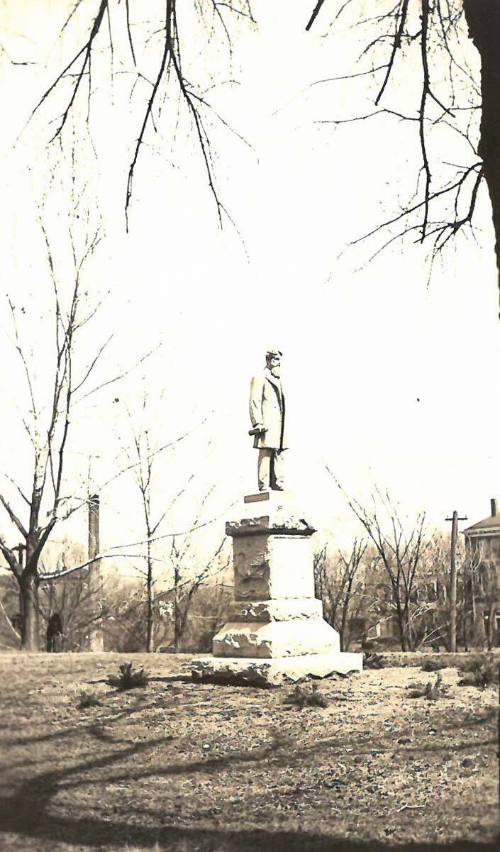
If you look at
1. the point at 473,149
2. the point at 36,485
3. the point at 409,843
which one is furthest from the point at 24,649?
the point at 473,149

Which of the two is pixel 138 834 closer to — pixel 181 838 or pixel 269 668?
pixel 181 838

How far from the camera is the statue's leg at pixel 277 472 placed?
31.7ft

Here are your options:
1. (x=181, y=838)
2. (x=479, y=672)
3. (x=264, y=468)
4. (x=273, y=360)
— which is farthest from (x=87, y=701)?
(x=273, y=360)

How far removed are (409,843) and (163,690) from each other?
4.56m

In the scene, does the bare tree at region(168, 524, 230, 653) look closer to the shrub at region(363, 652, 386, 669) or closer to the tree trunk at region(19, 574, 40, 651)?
the tree trunk at region(19, 574, 40, 651)

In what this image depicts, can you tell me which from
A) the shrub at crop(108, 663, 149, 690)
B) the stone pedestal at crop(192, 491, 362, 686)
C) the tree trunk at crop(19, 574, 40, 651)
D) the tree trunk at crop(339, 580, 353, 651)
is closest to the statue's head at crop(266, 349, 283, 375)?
the stone pedestal at crop(192, 491, 362, 686)

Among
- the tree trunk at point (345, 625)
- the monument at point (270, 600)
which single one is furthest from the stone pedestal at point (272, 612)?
the tree trunk at point (345, 625)

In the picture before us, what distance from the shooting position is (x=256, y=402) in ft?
31.6

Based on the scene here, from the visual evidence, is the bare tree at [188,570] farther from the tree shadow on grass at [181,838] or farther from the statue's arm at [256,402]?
the tree shadow on grass at [181,838]

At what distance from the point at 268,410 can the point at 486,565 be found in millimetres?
20865

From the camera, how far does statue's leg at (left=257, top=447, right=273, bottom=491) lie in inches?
378

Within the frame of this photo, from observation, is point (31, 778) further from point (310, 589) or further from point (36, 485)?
point (36, 485)

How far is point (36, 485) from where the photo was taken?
12.1 m

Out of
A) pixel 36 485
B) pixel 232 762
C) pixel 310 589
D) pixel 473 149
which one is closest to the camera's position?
pixel 473 149
